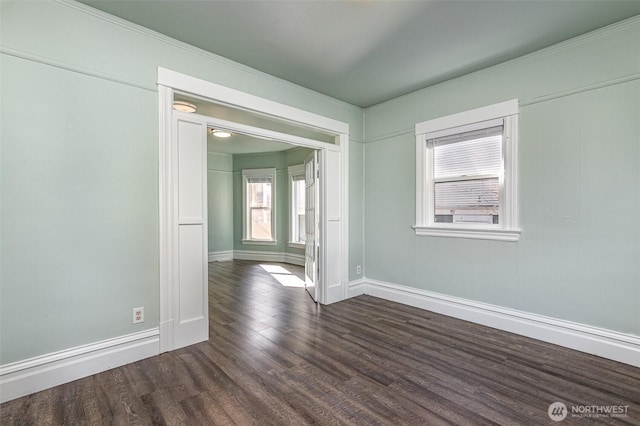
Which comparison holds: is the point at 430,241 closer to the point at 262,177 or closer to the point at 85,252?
the point at 85,252

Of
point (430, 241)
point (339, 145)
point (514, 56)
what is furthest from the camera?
point (339, 145)

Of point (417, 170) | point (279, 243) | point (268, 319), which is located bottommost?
point (268, 319)

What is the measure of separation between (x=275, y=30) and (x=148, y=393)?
2.96m

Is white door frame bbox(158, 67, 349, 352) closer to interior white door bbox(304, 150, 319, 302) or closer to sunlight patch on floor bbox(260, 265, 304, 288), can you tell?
interior white door bbox(304, 150, 319, 302)

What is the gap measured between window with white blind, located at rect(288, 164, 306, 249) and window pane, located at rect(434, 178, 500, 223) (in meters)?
3.92

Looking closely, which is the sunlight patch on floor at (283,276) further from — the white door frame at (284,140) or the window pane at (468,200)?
the window pane at (468,200)

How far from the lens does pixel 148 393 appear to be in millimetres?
2033

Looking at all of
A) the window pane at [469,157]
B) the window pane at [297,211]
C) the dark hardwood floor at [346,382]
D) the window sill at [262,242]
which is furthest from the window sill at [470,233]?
the window sill at [262,242]

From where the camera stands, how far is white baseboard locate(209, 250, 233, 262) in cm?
749

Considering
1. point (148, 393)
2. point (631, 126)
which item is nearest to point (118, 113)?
point (148, 393)

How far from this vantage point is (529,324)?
292cm

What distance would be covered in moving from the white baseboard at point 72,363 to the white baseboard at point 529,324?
2957 mm

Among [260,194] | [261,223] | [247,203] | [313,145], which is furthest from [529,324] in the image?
[247,203]

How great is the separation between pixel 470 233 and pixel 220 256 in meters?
6.10
